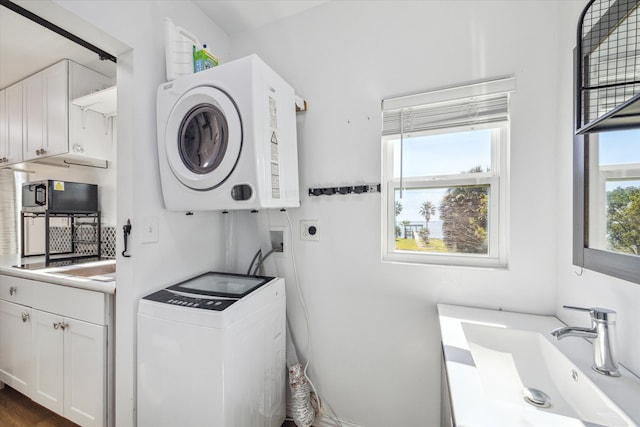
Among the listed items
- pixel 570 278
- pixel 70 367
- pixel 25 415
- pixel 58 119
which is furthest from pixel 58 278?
pixel 570 278

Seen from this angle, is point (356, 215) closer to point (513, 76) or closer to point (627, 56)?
point (513, 76)

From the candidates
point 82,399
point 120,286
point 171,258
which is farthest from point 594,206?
point 82,399

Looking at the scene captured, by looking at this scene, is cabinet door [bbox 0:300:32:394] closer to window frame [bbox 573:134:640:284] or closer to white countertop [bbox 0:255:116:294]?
white countertop [bbox 0:255:116:294]

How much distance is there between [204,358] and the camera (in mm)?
1105

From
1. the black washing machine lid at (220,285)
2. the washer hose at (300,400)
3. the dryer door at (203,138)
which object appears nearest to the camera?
the dryer door at (203,138)

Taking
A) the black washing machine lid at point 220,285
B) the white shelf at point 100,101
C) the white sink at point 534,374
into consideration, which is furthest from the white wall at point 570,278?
the white shelf at point 100,101

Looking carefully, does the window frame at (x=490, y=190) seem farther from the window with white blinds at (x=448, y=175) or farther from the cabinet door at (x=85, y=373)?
the cabinet door at (x=85, y=373)

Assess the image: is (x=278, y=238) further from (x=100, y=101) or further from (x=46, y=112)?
(x=46, y=112)

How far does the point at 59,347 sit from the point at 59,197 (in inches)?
47.0

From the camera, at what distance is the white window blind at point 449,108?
1300mm

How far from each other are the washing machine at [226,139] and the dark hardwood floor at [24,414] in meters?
1.71

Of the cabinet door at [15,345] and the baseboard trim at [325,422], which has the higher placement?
the cabinet door at [15,345]

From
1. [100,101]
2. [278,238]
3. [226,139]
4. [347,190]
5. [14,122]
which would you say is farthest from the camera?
[14,122]

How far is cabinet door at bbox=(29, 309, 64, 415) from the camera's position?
1.56m
